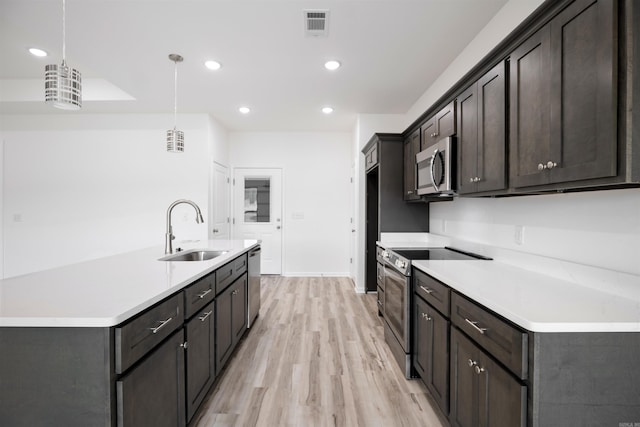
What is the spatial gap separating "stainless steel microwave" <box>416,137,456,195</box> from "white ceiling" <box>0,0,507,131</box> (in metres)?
1.00

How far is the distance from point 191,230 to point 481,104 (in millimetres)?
4321

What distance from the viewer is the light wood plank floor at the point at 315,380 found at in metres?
1.89

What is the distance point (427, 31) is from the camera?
2582mm

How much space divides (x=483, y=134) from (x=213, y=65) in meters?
2.70

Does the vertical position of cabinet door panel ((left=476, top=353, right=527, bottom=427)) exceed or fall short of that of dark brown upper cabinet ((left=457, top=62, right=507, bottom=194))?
it falls short

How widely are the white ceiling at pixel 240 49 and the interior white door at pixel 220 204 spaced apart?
47.8 inches

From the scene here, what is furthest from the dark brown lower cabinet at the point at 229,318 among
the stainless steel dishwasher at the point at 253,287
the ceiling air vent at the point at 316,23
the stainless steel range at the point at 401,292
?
the ceiling air vent at the point at 316,23

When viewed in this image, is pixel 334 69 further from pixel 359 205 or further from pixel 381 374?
pixel 381 374

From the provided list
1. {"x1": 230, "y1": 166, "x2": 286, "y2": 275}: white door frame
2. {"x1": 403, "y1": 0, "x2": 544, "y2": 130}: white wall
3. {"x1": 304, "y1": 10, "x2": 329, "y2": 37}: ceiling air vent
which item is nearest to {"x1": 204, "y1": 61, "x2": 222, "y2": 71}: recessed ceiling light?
{"x1": 304, "y1": 10, "x2": 329, "y2": 37}: ceiling air vent

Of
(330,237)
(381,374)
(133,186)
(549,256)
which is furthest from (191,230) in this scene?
(549,256)

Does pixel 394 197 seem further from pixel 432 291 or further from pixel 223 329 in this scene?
pixel 223 329

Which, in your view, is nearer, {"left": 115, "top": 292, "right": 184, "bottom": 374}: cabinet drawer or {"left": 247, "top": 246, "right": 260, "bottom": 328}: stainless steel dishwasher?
{"left": 115, "top": 292, "right": 184, "bottom": 374}: cabinet drawer

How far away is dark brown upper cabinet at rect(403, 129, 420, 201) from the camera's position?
3.31m

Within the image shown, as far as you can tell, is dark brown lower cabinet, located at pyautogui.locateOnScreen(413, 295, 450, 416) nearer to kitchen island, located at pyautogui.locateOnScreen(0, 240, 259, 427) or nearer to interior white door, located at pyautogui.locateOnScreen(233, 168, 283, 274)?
kitchen island, located at pyautogui.locateOnScreen(0, 240, 259, 427)
